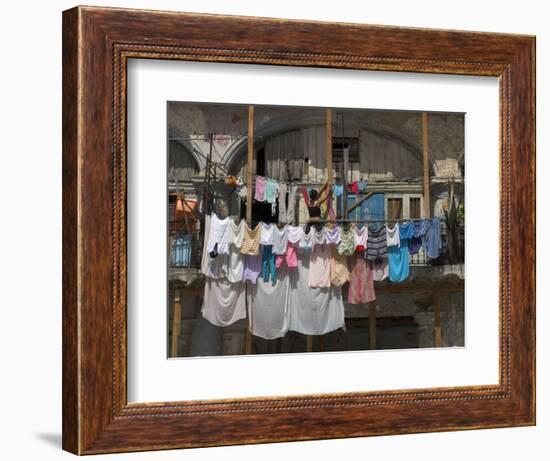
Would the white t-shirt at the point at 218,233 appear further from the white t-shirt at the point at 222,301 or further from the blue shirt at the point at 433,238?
the blue shirt at the point at 433,238

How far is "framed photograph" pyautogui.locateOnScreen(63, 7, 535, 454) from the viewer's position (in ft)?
18.2

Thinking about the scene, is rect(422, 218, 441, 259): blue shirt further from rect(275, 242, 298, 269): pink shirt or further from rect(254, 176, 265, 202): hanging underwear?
rect(254, 176, 265, 202): hanging underwear

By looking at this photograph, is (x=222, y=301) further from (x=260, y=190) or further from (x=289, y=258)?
(x=260, y=190)

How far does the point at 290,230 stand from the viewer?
19.7 ft

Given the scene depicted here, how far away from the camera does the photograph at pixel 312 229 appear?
18.9 feet

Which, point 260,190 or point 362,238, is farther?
point 362,238

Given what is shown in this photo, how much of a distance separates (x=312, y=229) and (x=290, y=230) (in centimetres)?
12

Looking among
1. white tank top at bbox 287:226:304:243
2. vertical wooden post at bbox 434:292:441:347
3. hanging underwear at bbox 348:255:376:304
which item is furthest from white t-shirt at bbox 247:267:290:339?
vertical wooden post at bbox 434:292:441:347

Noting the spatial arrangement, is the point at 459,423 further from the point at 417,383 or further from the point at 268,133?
the point at 268,133

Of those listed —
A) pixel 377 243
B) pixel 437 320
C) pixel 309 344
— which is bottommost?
pixel 309 344

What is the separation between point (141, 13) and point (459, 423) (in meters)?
2.63

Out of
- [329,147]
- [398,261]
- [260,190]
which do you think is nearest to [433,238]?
[398,261]

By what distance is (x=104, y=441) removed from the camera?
5570 mm

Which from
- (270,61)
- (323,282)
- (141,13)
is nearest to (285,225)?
(323,282)
